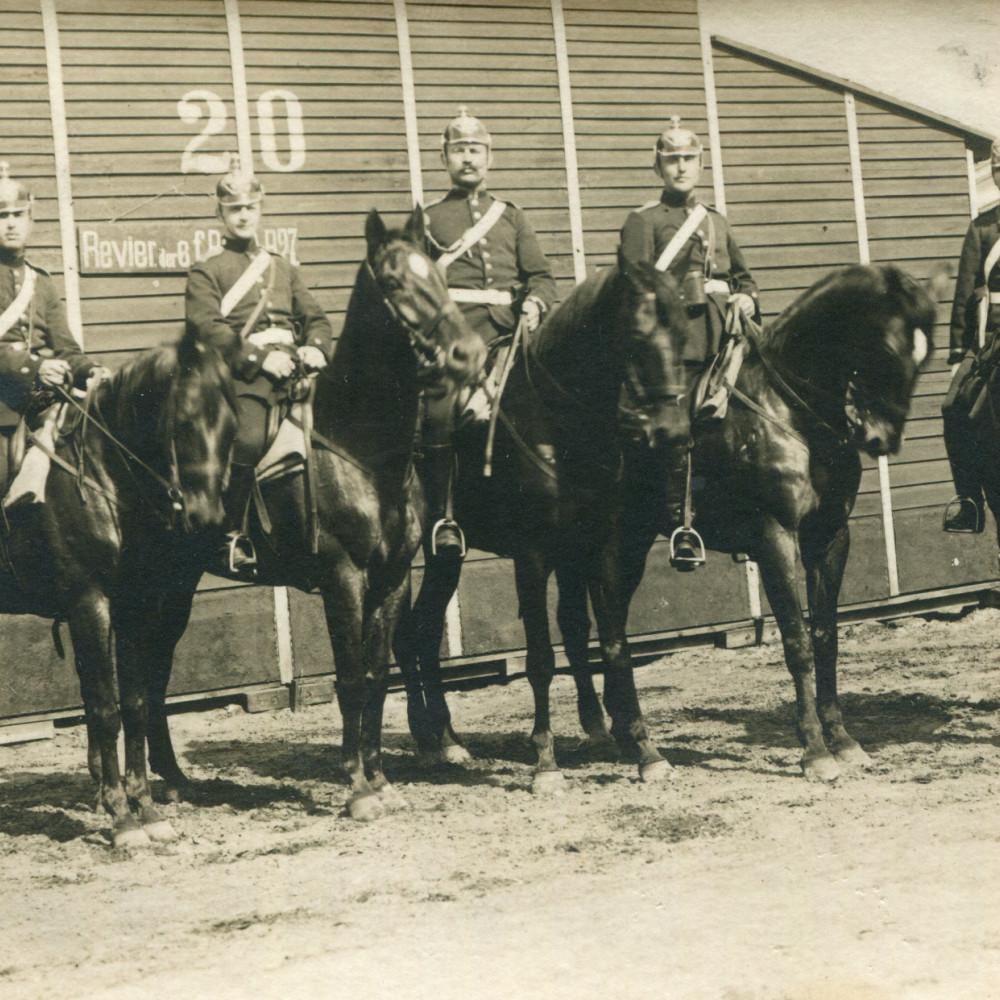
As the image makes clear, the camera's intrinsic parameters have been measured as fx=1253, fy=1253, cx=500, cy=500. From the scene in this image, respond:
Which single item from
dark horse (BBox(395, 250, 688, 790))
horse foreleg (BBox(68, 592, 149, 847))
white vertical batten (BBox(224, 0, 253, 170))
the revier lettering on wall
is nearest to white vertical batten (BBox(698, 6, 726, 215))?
white vertical batten (BBox(224, 0, 253, 170))

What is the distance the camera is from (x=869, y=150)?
1070 centimetres

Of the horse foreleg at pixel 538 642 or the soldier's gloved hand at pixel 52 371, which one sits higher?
the soldier's gloved hand at pixel 52 371

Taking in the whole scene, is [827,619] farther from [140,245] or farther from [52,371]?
[140,245]

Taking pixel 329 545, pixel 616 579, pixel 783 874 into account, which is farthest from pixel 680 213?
pixel 783 874

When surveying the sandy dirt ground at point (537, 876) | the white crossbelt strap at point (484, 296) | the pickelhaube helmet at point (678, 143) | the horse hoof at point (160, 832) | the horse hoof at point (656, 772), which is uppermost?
the pickelhaube helmet at point (678, 143)

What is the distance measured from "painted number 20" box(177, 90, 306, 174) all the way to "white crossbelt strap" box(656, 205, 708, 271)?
3.45m

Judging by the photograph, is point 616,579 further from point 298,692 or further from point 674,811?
point 298,692

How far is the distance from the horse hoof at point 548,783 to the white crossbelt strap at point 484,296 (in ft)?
7.96

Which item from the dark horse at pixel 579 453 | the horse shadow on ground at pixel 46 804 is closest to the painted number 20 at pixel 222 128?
the dark horse at pixel 579 453

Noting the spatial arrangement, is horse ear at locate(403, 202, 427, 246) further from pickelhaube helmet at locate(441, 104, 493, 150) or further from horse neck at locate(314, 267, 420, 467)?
pickelhaube helmet at locate(441, 104, 493, 150)

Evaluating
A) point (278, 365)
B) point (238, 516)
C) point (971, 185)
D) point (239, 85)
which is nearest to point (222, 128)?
point (239, 85)

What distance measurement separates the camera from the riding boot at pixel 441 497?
20.5 feet

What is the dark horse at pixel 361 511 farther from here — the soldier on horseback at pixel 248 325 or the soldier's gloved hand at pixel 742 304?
the soldier's gloved hand at pixel 742 304

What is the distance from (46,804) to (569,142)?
6050mm
